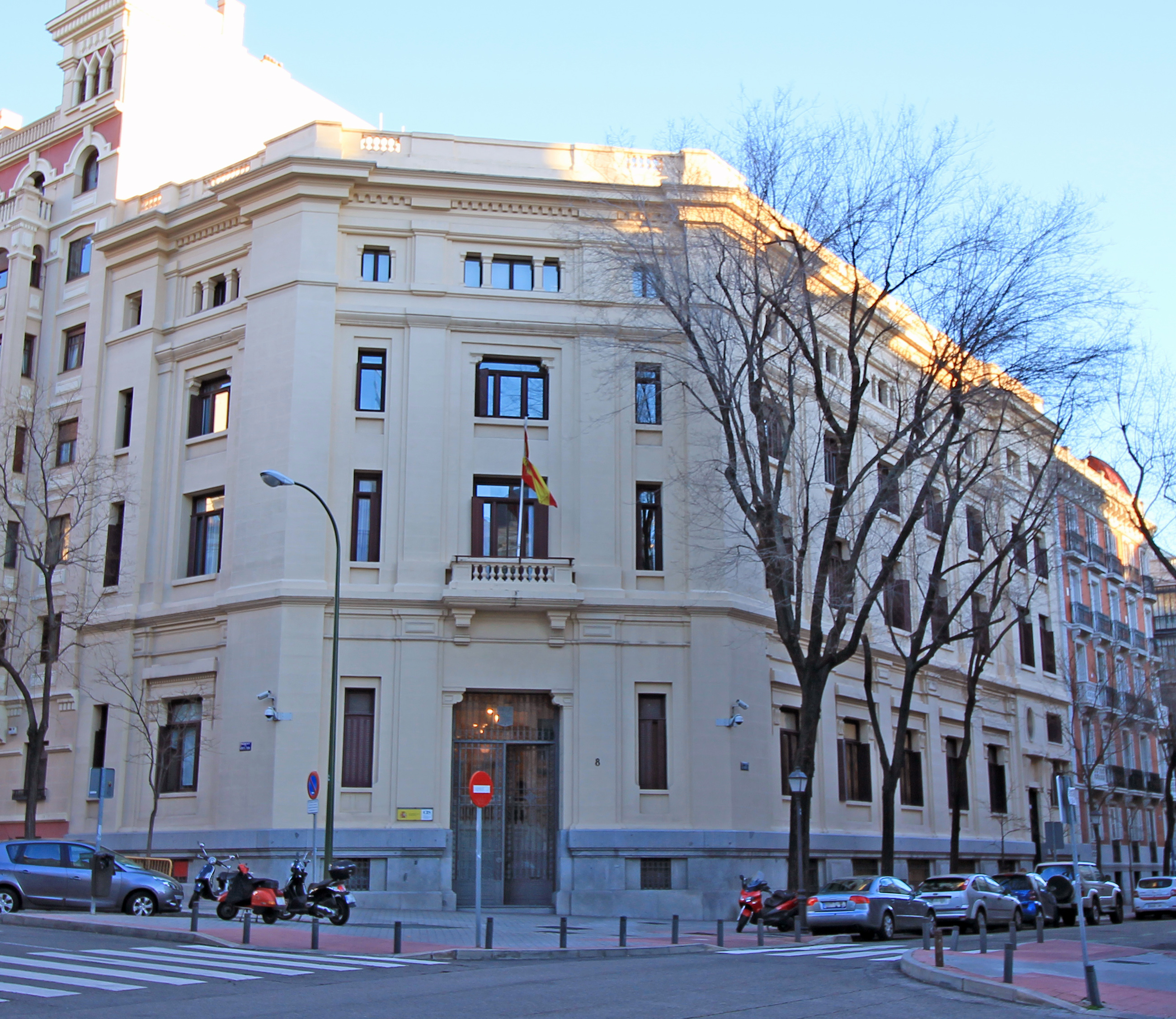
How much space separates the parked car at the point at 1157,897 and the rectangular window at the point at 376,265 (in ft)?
94.6

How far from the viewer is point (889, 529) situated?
132 ft

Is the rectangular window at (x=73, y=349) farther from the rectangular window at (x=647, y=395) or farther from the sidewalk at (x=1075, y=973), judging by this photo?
the sidewalk at (x=1075, y=973)

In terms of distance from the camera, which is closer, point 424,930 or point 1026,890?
point 424,930

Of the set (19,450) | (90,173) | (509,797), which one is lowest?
(509,797)

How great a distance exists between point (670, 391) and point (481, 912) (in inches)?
535

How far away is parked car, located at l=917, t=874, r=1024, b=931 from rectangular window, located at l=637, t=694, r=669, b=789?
21.0ft

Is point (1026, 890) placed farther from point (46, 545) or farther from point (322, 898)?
point (46, 545)

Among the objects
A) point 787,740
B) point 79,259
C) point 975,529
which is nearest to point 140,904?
point 787,740

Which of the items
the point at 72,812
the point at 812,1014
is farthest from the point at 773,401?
the point at 72,812

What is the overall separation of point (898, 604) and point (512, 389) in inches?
642


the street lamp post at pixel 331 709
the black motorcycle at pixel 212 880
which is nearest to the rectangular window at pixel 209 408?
the street lamp post at pixel 331 709

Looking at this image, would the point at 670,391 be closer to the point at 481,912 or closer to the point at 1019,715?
the point at 481,912

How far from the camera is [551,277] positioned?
109 ft

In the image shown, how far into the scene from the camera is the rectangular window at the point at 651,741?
30.5m
